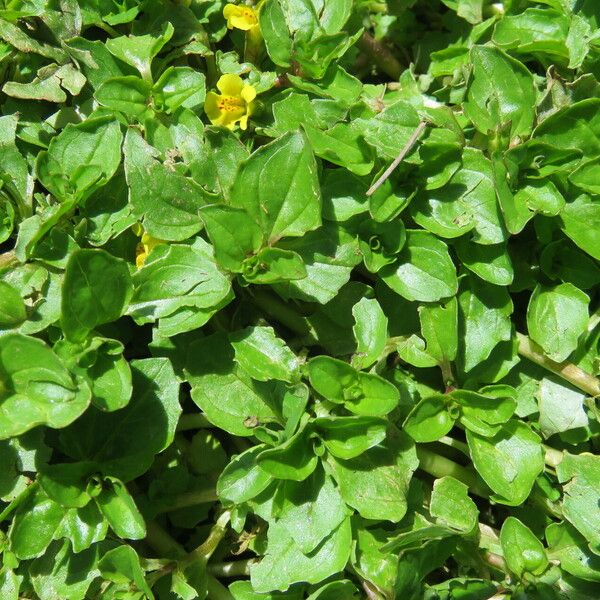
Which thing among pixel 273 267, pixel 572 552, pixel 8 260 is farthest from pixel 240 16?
pixel 572 552

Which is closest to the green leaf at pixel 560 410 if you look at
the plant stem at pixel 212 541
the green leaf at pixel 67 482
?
→ the plant stem at pixel 212 541

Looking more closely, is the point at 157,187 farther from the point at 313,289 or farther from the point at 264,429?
the point at 264,429

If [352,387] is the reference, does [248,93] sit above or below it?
above

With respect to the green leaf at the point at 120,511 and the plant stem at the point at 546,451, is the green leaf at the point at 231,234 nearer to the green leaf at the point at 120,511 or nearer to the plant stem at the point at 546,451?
the green leaf at the point at 120,511

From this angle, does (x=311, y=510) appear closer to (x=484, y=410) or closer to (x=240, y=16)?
(x=484, y=410)

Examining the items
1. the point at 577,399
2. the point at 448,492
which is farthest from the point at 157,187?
the point at 577,399

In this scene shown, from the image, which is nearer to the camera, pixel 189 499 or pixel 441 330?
pixel 441 330
